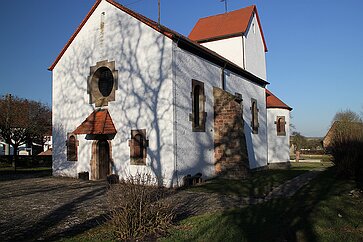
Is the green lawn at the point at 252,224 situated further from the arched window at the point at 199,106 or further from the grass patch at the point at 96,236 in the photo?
the arched window at the point at 199,106

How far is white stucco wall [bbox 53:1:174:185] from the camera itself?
42.8 ft

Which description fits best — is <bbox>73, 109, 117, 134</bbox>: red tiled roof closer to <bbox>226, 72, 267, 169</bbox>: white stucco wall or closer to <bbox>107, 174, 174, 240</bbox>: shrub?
<bbox>226, 72, 267, 169</bbox>: white stucco wall

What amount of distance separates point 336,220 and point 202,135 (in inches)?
336

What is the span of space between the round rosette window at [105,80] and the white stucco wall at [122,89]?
603mm

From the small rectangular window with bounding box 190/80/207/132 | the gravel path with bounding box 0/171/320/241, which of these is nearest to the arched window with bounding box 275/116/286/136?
the small rectangular window with bounding box 190/80/207/132

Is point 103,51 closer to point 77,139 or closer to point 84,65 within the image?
point 84,65

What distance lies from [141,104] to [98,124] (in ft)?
8.31

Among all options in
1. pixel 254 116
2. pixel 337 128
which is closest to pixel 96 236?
pixel 254 116

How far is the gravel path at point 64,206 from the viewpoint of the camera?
676cm

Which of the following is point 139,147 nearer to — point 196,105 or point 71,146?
point 196,105

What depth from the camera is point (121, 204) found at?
607 cm

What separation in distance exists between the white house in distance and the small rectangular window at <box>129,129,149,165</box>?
46mm

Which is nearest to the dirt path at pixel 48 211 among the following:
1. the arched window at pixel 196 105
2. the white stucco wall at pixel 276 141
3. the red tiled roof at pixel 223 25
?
the arched window at pixel 196 105

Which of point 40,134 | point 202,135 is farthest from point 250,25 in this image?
point 40,134
